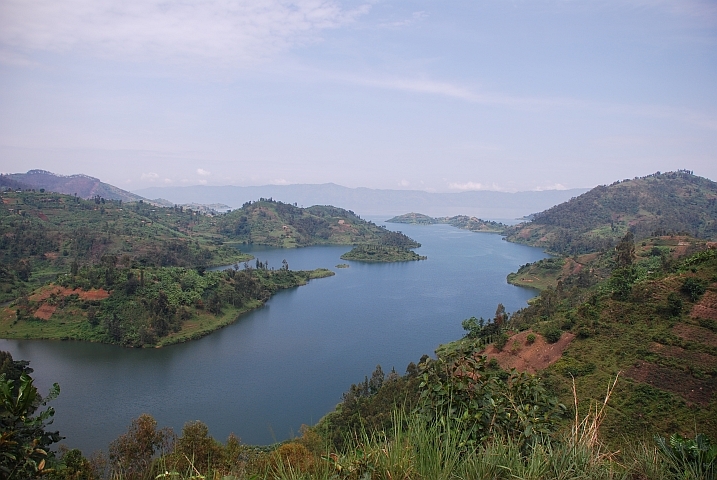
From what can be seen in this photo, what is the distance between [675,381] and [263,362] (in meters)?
24.4

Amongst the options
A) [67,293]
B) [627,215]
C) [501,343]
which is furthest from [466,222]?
[501,343]

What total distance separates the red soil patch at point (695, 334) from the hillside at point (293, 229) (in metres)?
79.1

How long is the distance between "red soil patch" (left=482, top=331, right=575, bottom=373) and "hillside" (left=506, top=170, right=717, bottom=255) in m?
63.2

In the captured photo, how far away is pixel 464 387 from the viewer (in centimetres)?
274

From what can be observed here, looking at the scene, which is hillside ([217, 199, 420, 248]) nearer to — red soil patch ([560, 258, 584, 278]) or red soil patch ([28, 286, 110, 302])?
red soil patch ([560, 258, 584, 278])

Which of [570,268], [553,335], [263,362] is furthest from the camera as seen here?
[570,268]

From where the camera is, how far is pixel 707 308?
16.6 metres

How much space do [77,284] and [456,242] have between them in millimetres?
91026

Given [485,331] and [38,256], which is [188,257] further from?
[485,331]

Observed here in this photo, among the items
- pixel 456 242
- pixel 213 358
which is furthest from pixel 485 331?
pixel 456 242

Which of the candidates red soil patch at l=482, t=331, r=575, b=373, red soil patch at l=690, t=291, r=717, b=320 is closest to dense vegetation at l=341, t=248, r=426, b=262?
red soil patch at l=482, t=331, r=575, b=373

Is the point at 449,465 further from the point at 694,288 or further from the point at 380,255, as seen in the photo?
the point at 380,255

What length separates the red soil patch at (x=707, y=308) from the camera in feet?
53.7

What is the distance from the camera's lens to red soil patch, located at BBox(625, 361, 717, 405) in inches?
512
